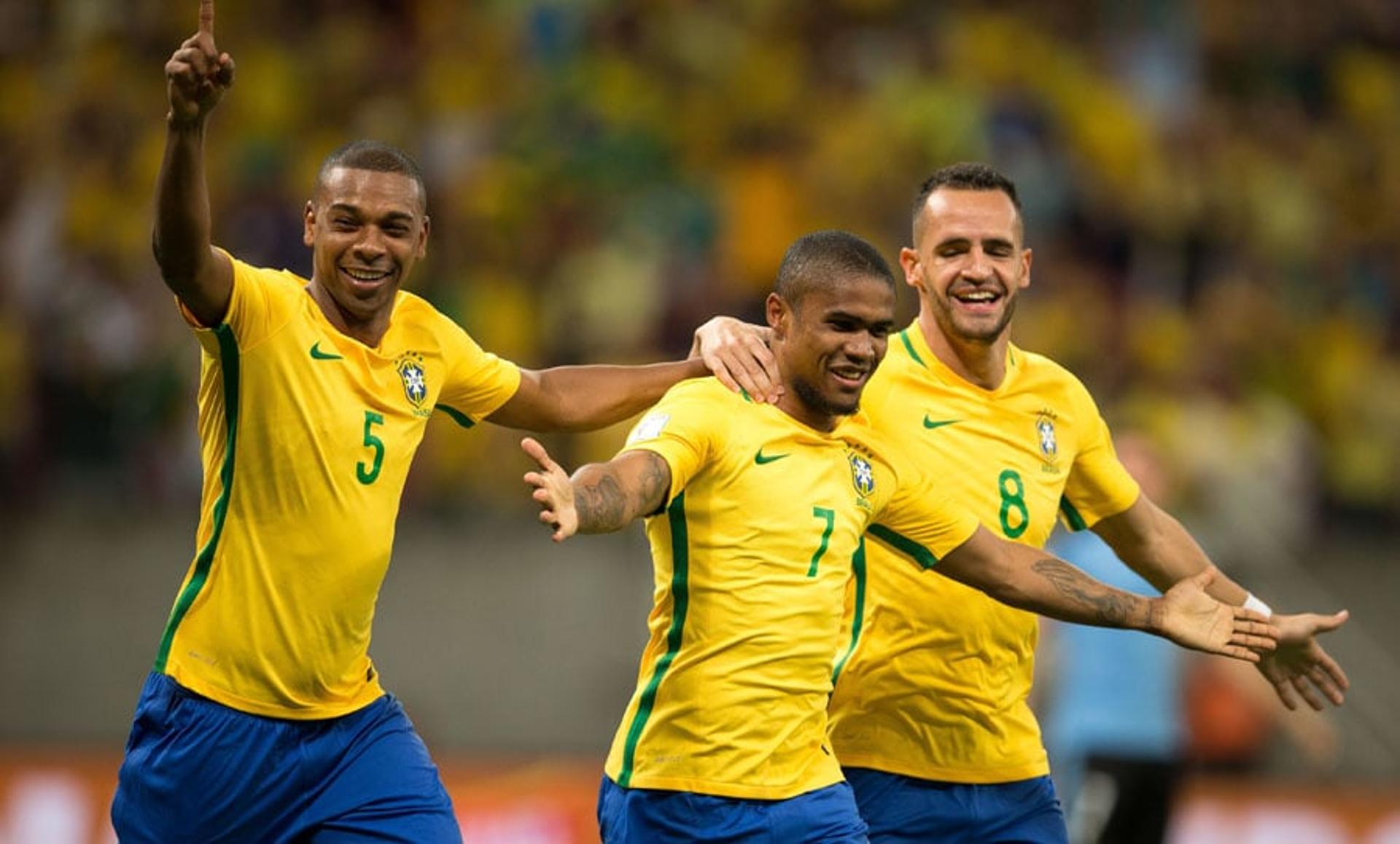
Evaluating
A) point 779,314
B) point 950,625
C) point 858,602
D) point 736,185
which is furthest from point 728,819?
point 736,185

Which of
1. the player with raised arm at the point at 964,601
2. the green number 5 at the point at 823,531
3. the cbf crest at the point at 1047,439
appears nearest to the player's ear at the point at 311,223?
the player with raised arm at the point at 964,601

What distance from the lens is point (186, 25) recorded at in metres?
15.1

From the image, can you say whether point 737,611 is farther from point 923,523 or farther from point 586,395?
point 586,395

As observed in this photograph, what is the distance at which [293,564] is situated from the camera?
543 cm

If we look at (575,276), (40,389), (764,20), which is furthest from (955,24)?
(40,389)

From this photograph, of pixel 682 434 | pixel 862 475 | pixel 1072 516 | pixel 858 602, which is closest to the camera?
pixel 682 434

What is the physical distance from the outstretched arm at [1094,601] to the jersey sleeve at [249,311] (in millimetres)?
1958

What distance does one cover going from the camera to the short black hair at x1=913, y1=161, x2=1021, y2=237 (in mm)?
6355

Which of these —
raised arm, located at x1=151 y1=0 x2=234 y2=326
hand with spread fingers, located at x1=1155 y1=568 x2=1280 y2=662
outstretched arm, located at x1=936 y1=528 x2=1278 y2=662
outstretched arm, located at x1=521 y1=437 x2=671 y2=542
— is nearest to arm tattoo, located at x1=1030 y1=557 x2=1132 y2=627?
outstretched arm, located at x1=936 y1=528 x2=1278 y2=662

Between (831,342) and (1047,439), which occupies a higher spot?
(831,342)

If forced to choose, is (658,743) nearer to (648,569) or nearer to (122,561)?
(648,569)

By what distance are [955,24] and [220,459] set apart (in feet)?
35.0

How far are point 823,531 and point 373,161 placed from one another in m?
1.55

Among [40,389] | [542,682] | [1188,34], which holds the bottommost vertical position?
[542,682]
